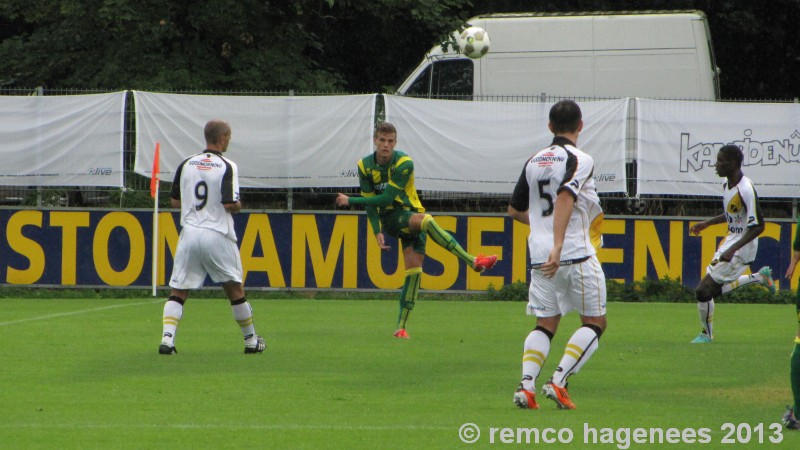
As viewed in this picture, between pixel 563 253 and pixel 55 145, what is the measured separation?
42.7 feet

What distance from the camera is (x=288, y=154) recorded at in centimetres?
1986

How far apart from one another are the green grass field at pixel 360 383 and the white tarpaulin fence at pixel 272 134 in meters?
3.93

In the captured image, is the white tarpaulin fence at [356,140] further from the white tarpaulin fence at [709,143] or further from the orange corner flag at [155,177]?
the orange corner flag at [155,177]

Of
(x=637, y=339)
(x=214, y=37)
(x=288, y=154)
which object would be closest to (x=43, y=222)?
(x=288, y=154)

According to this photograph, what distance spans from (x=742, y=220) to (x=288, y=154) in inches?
339

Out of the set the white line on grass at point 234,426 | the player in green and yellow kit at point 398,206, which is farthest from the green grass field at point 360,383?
the player in green and yellow kit at point 398,206

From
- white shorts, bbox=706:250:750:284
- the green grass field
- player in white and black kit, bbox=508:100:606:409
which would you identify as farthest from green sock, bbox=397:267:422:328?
player in white and black kit, bbox=508:100:606:409

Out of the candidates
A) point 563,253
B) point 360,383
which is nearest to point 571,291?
point 563,253

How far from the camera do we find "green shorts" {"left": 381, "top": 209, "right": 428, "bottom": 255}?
13.1m

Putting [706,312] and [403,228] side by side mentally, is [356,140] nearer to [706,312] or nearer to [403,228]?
[403,228]

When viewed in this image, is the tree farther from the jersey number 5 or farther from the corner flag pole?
the jersey number 5

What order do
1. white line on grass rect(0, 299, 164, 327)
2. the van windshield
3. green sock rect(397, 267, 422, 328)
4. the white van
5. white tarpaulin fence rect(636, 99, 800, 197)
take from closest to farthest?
green sock rect(397, 267, 422, 328) → white line on grass rect(0, 299, 164, 327) → white tarpaulin fence rect(636, 99, 800, 197) → the white van → the van windshield

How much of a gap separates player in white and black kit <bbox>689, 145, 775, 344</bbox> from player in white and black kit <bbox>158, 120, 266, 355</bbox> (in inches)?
186

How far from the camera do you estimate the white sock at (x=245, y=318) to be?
11.8 meters
